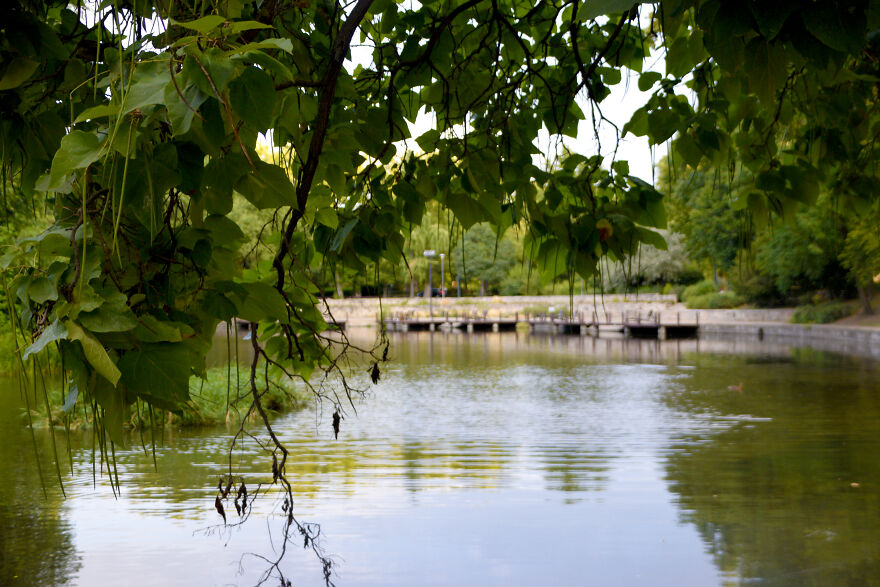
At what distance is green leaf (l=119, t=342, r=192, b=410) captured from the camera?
4.44 ft

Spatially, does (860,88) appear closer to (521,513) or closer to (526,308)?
(521,513)

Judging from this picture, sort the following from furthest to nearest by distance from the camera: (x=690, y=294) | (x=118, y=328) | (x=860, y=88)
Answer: (x=690, y=294), (x=860, y=88), (x=118, y=328)

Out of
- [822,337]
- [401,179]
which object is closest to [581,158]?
[401,179]

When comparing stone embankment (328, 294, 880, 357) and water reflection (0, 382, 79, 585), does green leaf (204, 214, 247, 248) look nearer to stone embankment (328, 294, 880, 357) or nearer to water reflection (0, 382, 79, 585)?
water reflection (0, 382, 79, 585)

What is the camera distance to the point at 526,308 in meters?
54.1

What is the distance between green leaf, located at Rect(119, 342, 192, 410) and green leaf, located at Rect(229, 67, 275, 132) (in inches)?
16.4

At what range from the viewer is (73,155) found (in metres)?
1.15

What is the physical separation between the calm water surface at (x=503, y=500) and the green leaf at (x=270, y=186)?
3.57 meters

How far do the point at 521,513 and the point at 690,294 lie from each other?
42.6 metres

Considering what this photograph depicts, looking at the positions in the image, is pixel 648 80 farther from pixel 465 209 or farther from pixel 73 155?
pixel 73 155

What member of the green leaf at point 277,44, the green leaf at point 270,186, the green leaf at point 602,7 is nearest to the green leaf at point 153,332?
the green leaf at point 270,186

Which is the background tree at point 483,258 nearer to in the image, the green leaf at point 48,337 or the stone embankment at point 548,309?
the stone embankment at point 548,309

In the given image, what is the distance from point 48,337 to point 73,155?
25 cm

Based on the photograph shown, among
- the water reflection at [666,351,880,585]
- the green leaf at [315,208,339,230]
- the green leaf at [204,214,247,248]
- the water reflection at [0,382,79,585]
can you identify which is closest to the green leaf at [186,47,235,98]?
the green leaf at [204,214,247,248]
